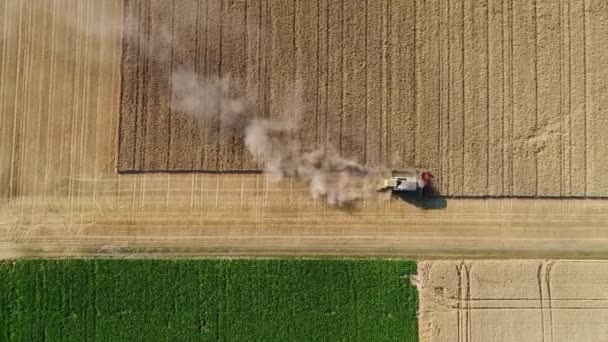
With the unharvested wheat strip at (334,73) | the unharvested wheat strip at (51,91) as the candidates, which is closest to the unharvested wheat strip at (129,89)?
the unharvested wheat strip at (51,91)

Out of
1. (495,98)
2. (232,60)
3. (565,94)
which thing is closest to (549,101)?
(565,94)

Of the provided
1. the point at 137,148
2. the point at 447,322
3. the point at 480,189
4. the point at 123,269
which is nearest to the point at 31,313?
the point at 123,269

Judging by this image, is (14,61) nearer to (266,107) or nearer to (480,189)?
(266,107)

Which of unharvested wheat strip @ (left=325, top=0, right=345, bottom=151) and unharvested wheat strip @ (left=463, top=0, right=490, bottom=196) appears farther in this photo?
unharvested wheat strip @ (left=325, top=0, right=345, bottom=151)

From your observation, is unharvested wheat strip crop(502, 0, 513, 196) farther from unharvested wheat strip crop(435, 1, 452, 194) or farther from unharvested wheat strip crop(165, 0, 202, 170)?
unharvested wheat strip crop(165, 0, 202, 170)

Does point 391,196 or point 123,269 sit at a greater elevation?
point 391,196

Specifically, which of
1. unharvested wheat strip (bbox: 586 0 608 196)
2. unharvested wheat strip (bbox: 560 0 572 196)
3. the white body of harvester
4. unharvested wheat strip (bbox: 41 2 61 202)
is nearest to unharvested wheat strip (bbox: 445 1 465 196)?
the white body of harvester

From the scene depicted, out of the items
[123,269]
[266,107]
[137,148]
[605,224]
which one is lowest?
[123,269]
